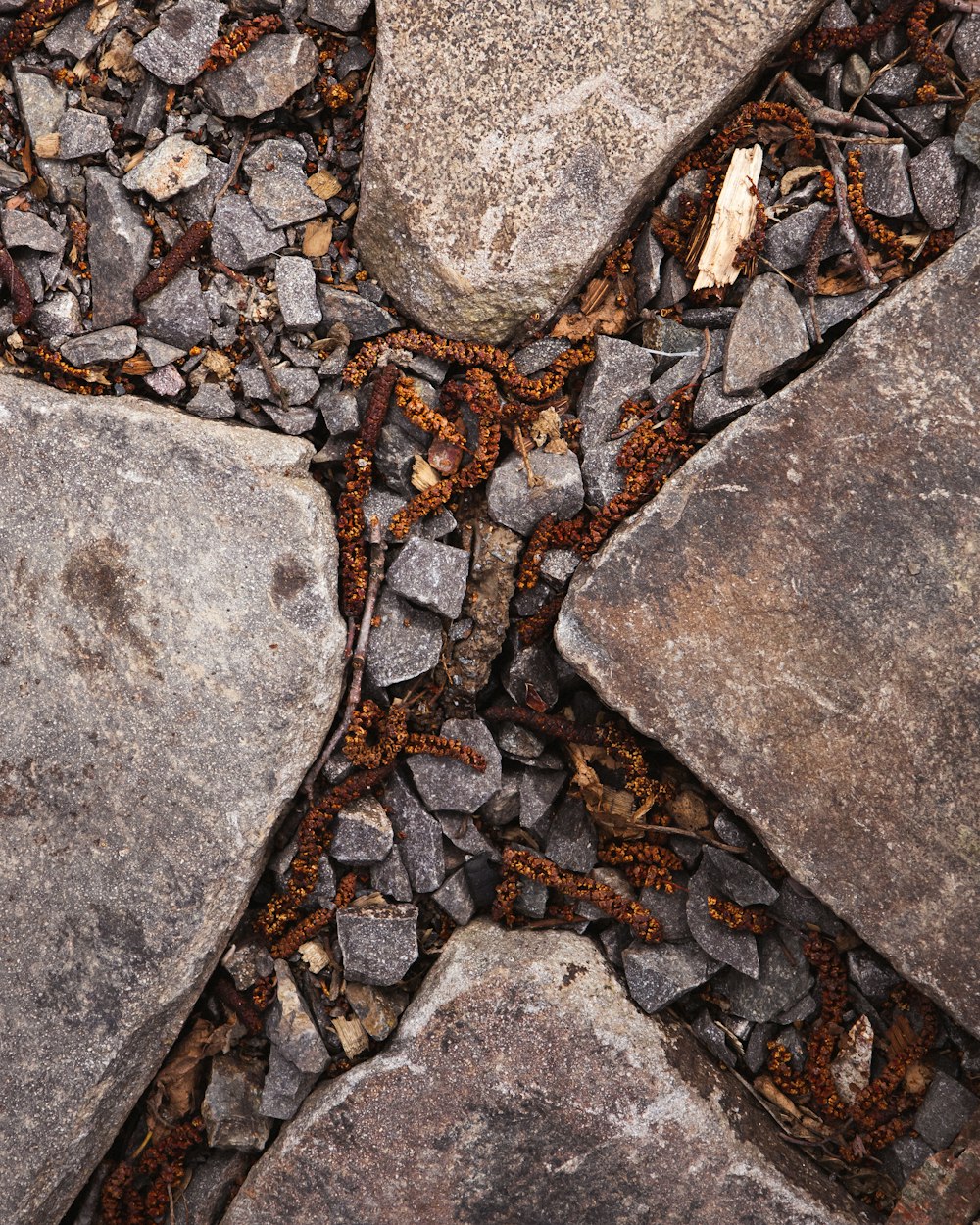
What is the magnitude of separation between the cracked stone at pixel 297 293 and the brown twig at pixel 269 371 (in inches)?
5.1

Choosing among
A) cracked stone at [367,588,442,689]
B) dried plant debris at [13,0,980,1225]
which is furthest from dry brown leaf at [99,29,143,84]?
cracked stone at [367,588,442,689]

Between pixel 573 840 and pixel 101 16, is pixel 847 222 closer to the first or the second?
pixel 573 840

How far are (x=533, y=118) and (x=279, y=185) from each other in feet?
3.16

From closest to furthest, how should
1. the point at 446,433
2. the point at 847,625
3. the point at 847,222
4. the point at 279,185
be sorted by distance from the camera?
the point at 847,625 → the point at 847,222 → the point at 446,433 → the point at 279,185

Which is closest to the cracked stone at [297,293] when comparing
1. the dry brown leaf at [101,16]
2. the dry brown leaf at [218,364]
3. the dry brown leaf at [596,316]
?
the dry brown leaf at [218,364]

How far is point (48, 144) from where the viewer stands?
359 cm

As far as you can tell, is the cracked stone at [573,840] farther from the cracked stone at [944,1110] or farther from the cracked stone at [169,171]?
the cracked stone at [169,171]

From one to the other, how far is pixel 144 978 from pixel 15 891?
0.53 metres

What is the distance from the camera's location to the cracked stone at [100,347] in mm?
3586

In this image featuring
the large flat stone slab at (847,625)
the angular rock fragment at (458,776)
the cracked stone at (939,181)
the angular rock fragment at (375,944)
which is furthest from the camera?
the angular rock fragment at (458,776)

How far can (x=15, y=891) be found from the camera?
341 cm

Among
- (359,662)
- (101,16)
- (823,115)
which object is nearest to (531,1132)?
(359,662)

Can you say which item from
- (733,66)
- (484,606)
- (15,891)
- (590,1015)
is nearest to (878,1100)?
(590,1015)

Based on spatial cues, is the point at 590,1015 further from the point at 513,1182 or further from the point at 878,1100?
the point at 878,1100
